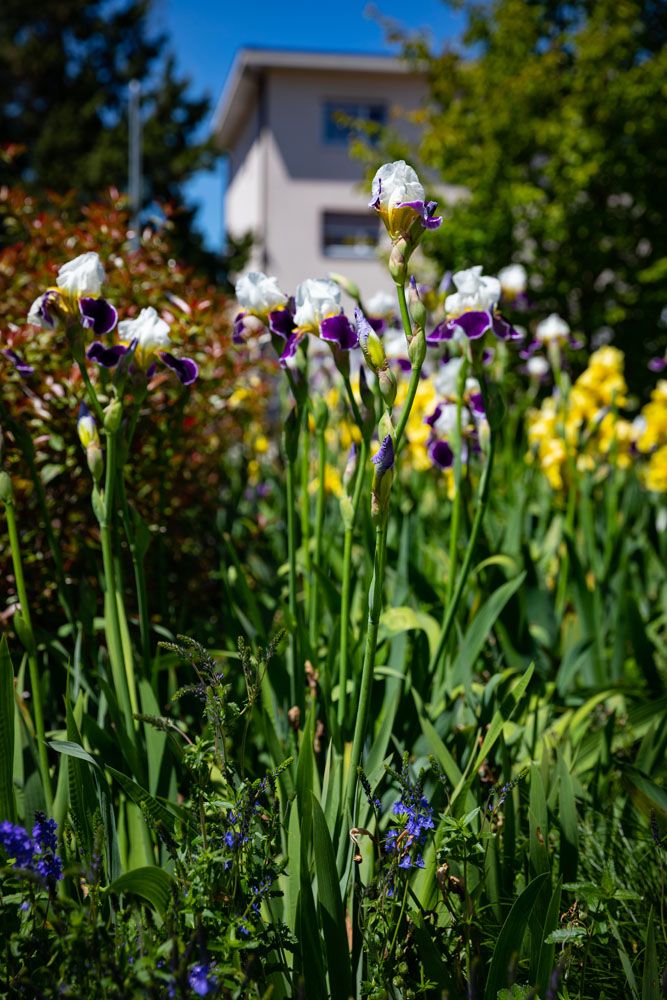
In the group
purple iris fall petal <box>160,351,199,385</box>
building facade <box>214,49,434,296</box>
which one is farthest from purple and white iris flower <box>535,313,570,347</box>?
building facade <box>214,49,434,296</box>

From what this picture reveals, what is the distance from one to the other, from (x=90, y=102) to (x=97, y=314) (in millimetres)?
18977

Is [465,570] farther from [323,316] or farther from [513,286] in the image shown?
[513,286]

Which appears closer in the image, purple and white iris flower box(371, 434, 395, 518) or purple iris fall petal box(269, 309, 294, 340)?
purple and white iris flower box(371, 434, 395, 518)

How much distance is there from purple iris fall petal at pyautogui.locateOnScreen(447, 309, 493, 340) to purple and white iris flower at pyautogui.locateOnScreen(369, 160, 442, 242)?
392 mm

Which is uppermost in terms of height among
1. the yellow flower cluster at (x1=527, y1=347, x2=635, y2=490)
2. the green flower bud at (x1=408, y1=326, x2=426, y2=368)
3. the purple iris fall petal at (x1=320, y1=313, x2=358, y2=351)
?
the yellow flower cluster at (x1=527, y1=347, x2=635, y2=490)

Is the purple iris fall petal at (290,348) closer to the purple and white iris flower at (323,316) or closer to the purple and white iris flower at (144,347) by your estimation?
the purple and white iris flower at (323,316)

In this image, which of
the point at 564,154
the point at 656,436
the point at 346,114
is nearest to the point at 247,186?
the point at 346,114

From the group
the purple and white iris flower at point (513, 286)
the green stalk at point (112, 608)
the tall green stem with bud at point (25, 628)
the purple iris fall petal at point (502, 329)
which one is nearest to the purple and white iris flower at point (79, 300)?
the green stalk at point (112, 608)

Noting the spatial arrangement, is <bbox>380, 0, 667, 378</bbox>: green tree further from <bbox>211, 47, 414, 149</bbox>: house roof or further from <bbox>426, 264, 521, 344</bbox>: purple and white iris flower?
<bbox>426, 264, 521, 344</bbox>: purple and white iris flower

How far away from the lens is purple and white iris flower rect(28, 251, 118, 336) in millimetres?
1581

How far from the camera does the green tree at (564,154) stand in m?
10.6

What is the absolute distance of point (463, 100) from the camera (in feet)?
37.2

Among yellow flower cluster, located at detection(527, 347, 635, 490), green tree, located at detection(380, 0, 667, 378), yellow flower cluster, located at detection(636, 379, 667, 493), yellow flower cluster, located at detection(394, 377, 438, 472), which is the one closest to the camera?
yellow flower cluster, located at detection(527, 347, 635, 490)

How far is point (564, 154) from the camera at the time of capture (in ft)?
34.3
